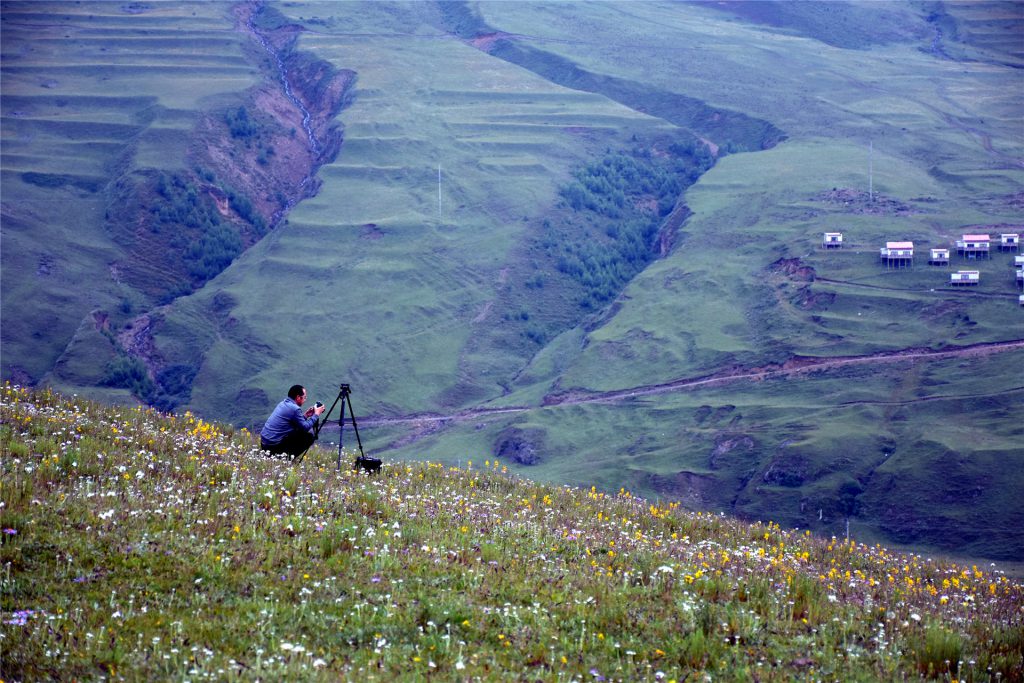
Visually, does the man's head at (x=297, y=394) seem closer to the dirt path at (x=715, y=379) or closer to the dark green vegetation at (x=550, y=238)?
the dark green vegetation at (x=550, y=238)

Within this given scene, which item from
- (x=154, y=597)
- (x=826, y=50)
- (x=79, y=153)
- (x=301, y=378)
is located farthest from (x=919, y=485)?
(x=826, y=50)

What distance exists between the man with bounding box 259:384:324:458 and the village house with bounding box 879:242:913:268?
78.2 meters

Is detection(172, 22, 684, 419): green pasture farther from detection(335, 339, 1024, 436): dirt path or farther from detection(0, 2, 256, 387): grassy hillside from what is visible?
detection(0, 2, 256, 387): grassy hillside

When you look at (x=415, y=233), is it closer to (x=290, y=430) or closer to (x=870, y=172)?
(x=870, y=172)

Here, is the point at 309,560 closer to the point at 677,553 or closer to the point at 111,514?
the point at 111,514

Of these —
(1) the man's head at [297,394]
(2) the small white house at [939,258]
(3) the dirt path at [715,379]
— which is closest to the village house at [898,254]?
(2) the small white house at [939,258]

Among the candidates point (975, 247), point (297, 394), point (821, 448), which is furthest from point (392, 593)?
point (975, 247)

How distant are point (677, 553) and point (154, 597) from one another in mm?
6696

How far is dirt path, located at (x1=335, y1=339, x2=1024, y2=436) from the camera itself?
76.2 m

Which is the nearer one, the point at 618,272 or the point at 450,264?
the point at 450,264

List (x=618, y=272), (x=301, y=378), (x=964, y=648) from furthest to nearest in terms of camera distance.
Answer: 1. (x=618, y=272)
2. (x=301, y=378)
3. (x=964, y=648)

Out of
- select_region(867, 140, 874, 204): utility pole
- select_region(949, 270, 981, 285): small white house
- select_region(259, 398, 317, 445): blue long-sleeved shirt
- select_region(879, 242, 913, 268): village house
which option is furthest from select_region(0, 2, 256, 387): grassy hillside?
select_region(259, 398, 317, 445): blue long-sleeved shirt

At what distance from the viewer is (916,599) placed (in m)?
13.8

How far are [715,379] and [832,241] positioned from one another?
19964 millimetres
